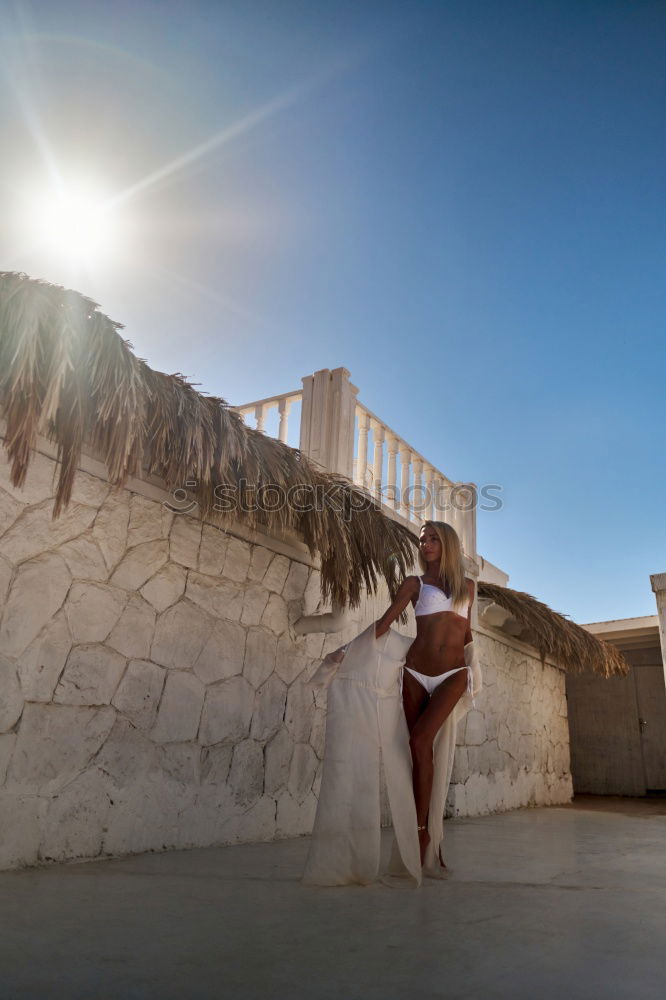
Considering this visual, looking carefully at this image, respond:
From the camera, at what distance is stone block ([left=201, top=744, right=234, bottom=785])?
12.0ft

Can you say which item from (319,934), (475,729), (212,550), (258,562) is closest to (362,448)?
(258,562)

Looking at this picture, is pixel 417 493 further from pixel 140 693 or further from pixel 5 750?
pixel 5 750

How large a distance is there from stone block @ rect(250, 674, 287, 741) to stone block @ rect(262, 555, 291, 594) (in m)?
0.57

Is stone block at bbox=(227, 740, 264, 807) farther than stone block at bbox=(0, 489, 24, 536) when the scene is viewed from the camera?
Yes

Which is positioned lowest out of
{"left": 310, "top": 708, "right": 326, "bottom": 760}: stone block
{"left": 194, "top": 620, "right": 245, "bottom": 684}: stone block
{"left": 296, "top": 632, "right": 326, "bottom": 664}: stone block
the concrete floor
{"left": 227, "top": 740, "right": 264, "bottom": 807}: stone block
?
the concrete floor

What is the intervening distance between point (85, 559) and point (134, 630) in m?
0.45

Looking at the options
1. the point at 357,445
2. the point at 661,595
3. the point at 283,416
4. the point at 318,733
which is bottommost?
the point at 318,733

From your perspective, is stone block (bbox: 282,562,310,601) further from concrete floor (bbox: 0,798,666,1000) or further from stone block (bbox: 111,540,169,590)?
concrete floor (bbox: 0,798,666,1000)

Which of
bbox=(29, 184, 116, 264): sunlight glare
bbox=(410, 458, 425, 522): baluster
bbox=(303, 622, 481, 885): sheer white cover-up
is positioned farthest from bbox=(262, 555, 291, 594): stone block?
bbox=(29, 184, 116, 264): sunlight glare

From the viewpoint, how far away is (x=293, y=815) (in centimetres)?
423

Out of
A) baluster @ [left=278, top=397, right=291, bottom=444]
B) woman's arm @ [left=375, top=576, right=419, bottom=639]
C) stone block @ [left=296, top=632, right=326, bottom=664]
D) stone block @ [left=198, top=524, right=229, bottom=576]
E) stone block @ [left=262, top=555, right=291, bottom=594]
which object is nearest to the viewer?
woman's arm @ [left=375, top=576, right=419, bottom=639]

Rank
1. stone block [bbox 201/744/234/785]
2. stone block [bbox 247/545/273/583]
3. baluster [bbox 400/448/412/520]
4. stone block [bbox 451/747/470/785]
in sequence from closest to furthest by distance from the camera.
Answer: stone block [bbox 201/744/234/785], stone block [bbox 247/545/273/583], baluster [bbox 400/448/412/520], stone block [bbox 451/747/470/785]

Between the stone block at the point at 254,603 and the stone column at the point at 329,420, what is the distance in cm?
131

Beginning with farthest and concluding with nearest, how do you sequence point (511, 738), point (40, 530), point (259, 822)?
1. point (511, 738)
2. point (259, 822)
3. point (40, 530)
